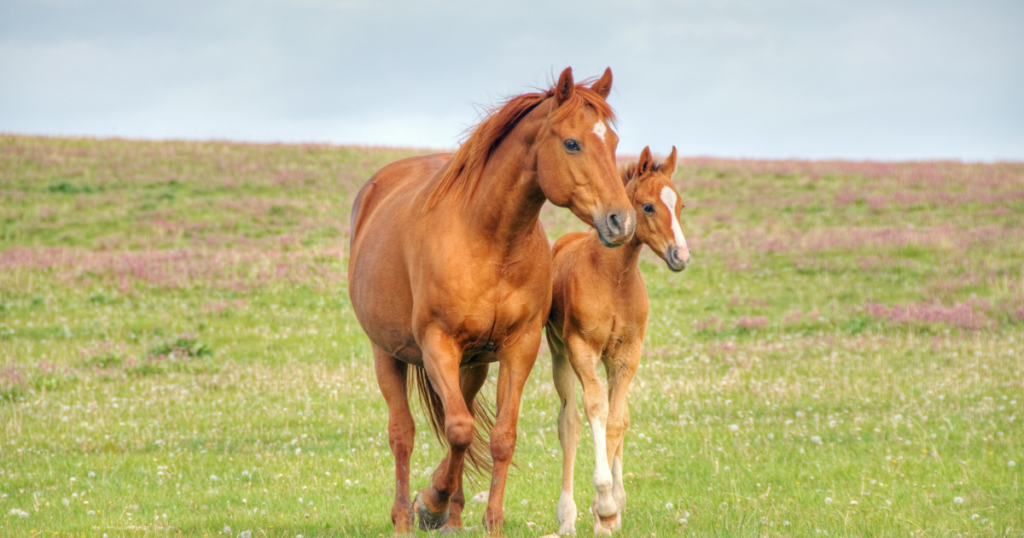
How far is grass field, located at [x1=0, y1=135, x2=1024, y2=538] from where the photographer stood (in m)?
6.89

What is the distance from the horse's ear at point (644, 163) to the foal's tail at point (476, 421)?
228cm

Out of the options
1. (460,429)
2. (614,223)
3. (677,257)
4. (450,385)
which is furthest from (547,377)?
(614,223)

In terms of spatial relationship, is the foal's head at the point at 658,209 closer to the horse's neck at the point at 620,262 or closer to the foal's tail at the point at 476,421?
the horse's neck at the point at 620,262

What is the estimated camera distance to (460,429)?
5250 millimetres

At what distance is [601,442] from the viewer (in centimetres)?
597

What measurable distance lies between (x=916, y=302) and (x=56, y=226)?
78.4ft

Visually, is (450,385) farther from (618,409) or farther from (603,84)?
(603,84)

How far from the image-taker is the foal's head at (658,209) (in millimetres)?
6094

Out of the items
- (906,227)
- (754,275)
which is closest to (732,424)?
(754,275)

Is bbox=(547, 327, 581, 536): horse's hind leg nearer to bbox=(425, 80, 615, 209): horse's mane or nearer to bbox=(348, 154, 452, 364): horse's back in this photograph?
bbox=(348, 154, 452, 364): horse's back

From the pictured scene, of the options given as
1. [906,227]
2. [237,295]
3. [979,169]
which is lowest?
[237,295]

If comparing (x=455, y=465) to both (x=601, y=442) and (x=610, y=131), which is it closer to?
(x=601, y=442)

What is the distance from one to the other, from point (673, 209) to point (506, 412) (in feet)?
6.60

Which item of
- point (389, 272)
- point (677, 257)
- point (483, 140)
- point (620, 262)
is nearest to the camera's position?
point (483, 140)
